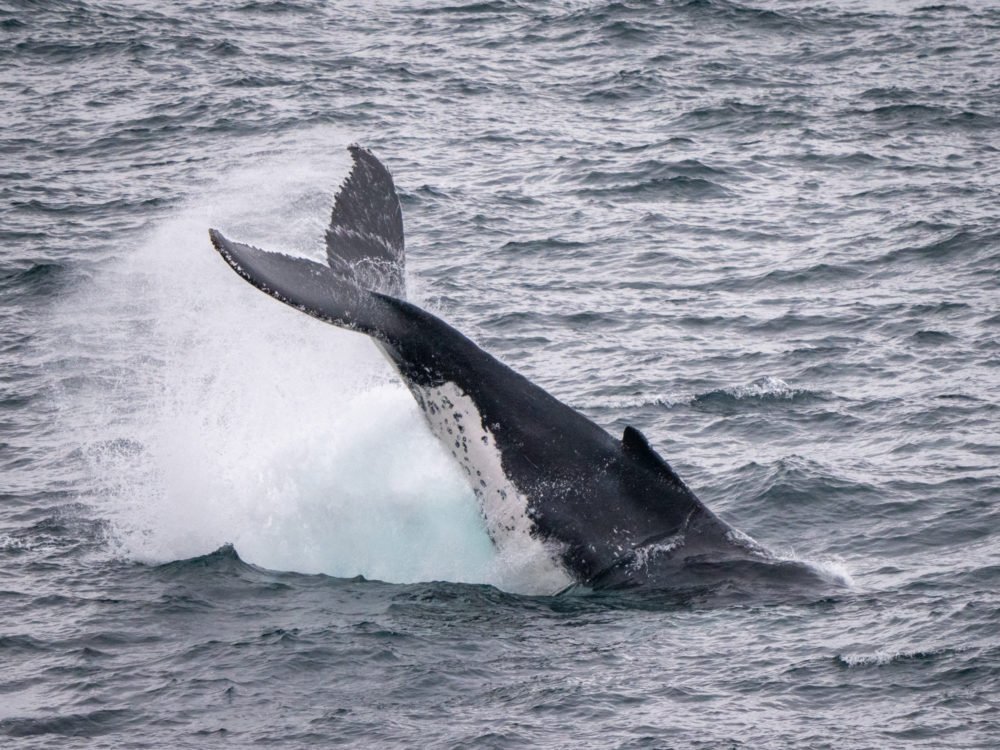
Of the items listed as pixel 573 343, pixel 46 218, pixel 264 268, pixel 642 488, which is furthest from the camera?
pixel 46 218

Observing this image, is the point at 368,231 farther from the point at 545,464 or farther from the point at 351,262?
the point at 545,464

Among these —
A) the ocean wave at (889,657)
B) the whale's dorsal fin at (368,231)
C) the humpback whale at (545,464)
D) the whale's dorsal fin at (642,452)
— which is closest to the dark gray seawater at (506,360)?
the ocean wave at (889,657)

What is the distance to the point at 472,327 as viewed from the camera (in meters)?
20.0

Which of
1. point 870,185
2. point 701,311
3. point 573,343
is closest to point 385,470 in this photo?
point 573,343

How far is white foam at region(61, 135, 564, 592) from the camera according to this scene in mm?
13258

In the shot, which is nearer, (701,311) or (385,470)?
(385,470)

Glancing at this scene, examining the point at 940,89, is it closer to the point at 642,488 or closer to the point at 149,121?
the point at 149,121

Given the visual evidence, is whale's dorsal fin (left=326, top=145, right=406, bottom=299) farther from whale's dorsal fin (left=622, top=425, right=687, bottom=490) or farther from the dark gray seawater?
whale's dorsal fin (left=622, top=425, right=687, bottom=490)

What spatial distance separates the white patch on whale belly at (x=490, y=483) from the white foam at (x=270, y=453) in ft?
0.41

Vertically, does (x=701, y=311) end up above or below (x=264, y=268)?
below

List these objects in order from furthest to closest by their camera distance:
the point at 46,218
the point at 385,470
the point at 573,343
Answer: the point at 46,218 < the point at 573,343 < the point at 385,470

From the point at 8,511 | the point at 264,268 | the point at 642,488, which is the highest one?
the point at 264,268

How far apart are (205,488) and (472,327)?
6.47m

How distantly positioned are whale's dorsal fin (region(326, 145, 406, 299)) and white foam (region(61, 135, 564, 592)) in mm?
1617
